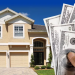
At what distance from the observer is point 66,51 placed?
6211 millimetres

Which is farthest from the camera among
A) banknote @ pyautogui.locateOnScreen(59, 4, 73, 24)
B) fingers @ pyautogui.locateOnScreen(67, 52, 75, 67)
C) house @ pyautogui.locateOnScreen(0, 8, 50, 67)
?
house @ pyautogui.locateOnScreen(0, 8, 50, 67)

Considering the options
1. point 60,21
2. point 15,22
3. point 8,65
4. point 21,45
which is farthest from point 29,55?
point 60,21

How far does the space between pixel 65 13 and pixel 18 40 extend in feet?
44.8

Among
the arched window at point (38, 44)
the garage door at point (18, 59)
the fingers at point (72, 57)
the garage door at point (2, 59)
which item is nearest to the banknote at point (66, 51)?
the fingers at point (72, 57)

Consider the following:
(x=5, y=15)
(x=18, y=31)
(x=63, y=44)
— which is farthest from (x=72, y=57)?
(x=5, y=15)

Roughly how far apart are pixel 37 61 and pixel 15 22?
617 centimetres

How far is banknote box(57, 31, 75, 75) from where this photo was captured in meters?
6.18

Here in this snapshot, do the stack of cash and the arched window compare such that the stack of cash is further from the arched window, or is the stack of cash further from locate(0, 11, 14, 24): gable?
locate(0, 11, 14, 24): gable

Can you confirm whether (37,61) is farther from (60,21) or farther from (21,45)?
(60,21)

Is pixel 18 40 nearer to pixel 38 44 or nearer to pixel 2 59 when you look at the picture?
pixel 38 44

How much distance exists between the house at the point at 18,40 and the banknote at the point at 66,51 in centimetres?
1394

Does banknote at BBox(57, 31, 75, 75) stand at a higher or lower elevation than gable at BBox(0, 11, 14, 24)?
lower

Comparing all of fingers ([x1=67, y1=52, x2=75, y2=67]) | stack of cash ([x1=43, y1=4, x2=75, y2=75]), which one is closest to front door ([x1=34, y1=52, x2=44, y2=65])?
stack of cash ([x1=43, y1=4, x2=75, y2=75])

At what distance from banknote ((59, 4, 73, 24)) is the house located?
12.7 meters
